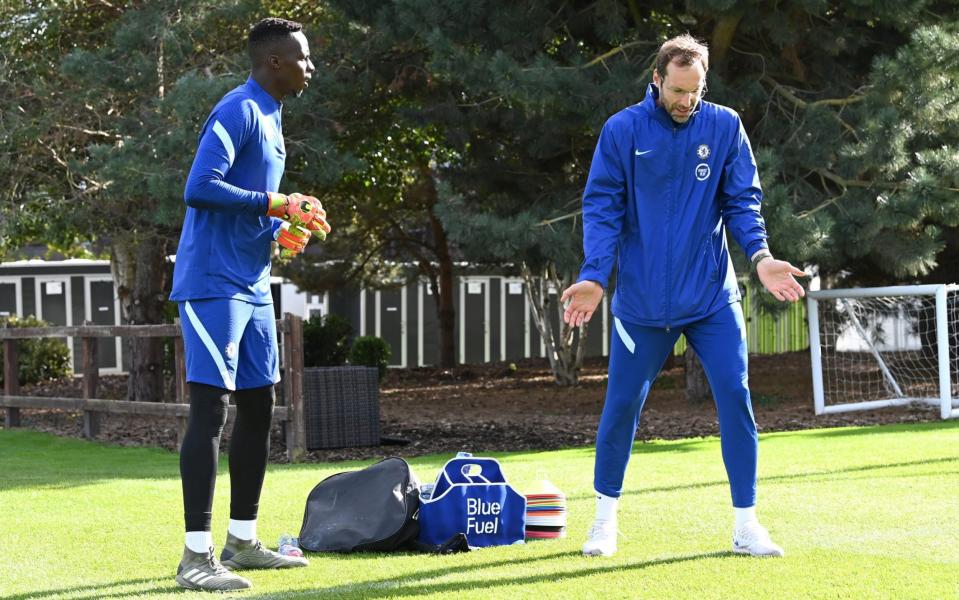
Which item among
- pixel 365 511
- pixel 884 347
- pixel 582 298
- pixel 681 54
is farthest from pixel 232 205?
pixel 884 347

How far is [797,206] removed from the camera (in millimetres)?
11766

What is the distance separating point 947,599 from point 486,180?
1128 centimetres

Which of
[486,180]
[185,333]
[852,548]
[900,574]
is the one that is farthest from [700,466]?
[486,180]

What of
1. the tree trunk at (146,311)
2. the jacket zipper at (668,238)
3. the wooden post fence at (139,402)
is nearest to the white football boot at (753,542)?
the jacket zipper at (668,238)

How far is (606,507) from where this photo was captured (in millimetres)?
4938

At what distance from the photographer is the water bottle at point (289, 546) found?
501cm

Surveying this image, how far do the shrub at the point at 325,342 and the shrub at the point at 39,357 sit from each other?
21.2ft

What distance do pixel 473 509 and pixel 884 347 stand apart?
39.6ft

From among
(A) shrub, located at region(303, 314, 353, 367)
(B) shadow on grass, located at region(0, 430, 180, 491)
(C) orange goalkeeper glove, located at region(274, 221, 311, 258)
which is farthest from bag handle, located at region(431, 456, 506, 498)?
(A) shrub, located at region(303, 314, 353, 367)

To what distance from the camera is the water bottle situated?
501 cm

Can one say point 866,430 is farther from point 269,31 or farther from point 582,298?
point 269,31

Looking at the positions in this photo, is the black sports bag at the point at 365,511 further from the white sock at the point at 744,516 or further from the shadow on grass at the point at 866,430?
the shadow on grass at the point at 866,430

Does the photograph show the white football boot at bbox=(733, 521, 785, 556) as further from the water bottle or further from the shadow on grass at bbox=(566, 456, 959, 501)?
the shadow on grass at bbox=(566, 456, 959, 501)

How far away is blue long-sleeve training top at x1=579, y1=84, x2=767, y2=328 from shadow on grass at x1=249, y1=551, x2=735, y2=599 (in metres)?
0.97
